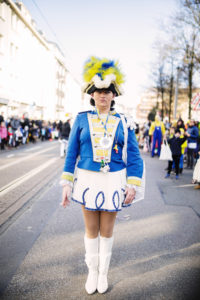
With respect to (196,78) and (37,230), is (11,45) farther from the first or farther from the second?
(37,230)

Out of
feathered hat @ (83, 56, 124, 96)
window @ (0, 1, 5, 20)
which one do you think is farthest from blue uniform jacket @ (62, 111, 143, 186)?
window @ (0, 1, 5, 20)

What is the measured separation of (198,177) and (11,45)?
2797 cm

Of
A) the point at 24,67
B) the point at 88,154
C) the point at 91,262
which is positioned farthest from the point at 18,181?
the point at 24,67

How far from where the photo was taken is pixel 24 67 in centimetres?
3347

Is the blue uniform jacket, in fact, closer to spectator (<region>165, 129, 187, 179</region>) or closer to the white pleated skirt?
the white pleated skirt

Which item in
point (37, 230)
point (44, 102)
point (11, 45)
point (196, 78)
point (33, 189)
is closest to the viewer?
point (37, 230)

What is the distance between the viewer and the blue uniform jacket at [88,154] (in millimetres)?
2436

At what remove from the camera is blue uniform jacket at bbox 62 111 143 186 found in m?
2.44

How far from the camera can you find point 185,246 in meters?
→ 3.68

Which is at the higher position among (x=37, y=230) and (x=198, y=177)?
(x=198, y=177)

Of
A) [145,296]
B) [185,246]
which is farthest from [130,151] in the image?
[185,246]

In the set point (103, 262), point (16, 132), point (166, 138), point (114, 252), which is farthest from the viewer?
point (16, 132)

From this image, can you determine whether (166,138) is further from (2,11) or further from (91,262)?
(2,11)

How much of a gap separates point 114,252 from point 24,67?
3363cm
